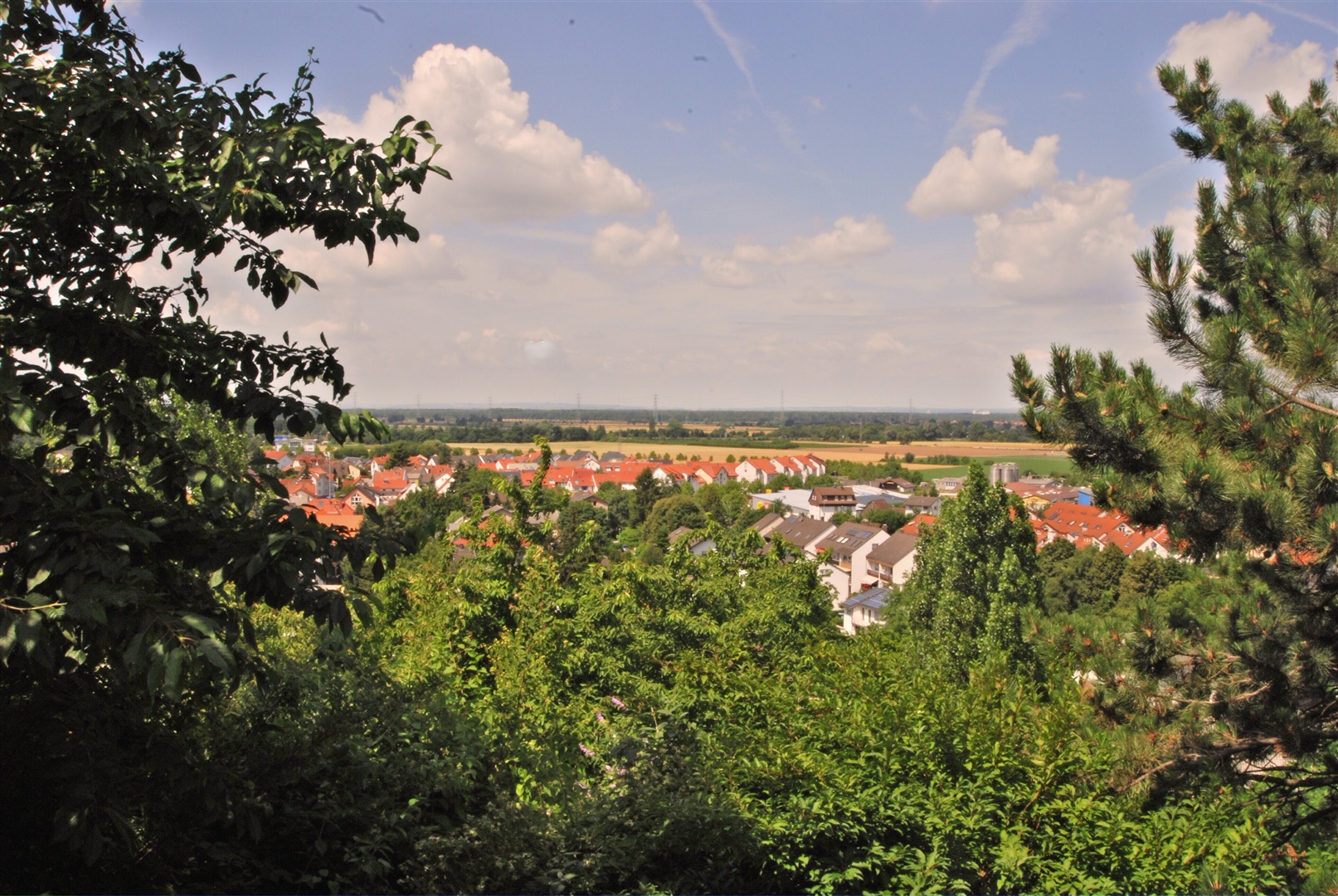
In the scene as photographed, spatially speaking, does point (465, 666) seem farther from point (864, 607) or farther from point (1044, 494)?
point (1044, 494)

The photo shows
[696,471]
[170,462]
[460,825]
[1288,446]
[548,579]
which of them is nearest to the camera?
[170,462]

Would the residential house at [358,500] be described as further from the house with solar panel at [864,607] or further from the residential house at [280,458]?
the house with solar panel at [864,607]

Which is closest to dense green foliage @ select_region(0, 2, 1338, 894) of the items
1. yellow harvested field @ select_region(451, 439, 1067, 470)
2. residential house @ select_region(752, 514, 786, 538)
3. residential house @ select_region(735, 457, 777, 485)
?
residential house @ select_region(752, 514, 786, 538)

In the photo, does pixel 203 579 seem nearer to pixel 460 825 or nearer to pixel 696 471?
pixel 460 825

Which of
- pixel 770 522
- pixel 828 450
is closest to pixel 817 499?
pixel 770 522

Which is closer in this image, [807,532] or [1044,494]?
[807,532]

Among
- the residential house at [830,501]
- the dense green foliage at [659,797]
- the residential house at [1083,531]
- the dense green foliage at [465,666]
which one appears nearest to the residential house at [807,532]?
the residential house at [1083,531]

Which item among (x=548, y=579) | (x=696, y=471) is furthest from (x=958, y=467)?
(x=548, y=579)

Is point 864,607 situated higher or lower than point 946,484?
lower
